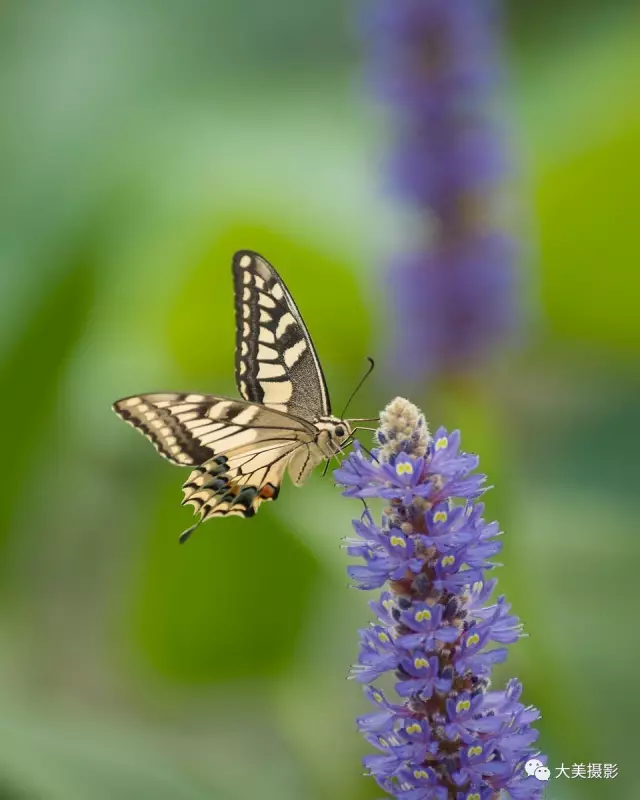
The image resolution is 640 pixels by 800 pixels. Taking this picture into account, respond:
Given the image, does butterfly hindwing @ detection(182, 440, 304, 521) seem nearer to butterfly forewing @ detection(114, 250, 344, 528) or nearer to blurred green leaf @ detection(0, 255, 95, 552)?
butterfly forewing @ detection(114, 250, 344, 528)

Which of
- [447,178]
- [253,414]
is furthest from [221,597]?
[447,178]

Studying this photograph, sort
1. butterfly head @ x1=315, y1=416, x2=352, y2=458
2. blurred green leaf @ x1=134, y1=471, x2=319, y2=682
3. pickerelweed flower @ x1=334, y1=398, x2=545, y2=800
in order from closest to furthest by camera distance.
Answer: pickerelweed flower @ x1=334, y1=398, x2=545, y2=800
butterfly head @ x1=315, y1=416, x2=352, y2=458
blurred green leaf @ x1=134, y1=471, x2=319, y2=682

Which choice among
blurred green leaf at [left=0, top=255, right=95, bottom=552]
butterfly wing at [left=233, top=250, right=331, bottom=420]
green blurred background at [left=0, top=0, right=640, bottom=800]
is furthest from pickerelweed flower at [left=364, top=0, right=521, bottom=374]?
blurred green leaf at [left=0, top=255, right=95, bottom=552]

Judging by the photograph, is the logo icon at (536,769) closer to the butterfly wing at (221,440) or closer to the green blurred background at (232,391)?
the green blurred background at (232,391)

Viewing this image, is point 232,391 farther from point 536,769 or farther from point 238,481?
point 536,769

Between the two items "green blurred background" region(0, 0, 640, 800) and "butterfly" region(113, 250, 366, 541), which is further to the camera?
"green blurred background" region(0, 0, 640, 800)

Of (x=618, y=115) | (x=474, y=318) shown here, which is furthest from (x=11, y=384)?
(x=618, y=115)

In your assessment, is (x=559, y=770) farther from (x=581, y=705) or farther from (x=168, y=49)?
(x=168, y=49)
